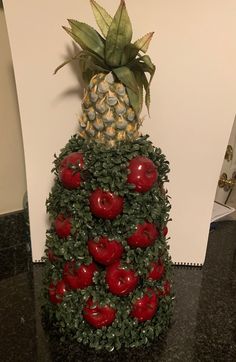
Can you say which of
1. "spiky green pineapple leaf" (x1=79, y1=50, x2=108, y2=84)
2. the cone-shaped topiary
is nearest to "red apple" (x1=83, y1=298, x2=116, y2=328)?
the cone-shaped topiary

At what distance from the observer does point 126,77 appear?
49cm

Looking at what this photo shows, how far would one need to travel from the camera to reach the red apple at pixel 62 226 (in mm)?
532

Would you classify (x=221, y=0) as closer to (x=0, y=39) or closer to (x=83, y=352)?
(x=0, y=39)

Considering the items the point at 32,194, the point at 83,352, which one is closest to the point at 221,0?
the point at 32,194

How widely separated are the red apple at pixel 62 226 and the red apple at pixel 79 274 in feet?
0.15

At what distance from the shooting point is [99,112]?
50cm

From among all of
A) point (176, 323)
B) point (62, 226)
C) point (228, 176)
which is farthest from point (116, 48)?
point (228, 176)

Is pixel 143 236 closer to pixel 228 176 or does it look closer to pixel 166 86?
pixel 166 86

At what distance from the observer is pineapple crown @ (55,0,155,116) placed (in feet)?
1.60

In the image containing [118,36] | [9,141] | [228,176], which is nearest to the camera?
[118,36]

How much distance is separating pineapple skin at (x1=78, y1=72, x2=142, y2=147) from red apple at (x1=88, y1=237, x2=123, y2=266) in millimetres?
149

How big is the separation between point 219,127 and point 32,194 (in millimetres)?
411

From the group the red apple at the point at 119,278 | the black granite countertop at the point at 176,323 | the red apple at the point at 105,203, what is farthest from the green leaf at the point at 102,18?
the black granite countertop at the point at 176,323

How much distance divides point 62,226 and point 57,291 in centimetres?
12
